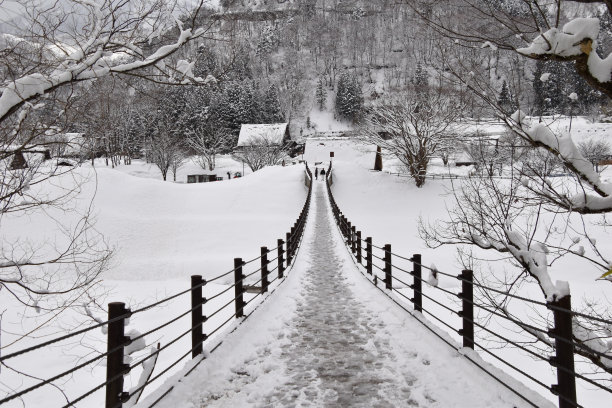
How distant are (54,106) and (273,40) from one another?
185 m

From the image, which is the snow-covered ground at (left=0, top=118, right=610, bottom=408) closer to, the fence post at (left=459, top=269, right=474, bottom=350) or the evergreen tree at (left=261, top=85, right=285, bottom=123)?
the fence post at (left=459, top=269, right=474, bottom=350)

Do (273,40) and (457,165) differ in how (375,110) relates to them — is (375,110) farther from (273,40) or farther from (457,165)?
(273,40)

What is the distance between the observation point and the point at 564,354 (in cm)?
322

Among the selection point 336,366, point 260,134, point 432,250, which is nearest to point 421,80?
point 260,134

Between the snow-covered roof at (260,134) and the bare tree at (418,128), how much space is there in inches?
1096

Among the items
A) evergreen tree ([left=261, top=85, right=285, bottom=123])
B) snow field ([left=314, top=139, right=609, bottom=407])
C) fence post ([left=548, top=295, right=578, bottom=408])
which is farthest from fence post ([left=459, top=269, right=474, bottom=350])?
evergreen tree ([left=261, top=85, right=285, bottom=123])

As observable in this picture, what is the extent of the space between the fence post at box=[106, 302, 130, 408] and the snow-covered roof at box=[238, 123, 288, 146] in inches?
2277

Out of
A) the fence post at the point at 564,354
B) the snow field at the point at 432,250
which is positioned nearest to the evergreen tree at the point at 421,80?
the fence post at the point at 564,354

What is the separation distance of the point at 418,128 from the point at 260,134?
3498 cm

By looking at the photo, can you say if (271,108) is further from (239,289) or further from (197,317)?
(197,317)

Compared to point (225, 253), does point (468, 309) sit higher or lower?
higher

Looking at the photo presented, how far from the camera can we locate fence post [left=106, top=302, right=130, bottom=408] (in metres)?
3.32

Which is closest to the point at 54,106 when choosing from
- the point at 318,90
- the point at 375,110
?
the point at 375,110

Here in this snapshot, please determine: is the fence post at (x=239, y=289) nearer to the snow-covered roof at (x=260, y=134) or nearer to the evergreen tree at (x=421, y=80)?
the evergreen tree at (x=421, y=80)
